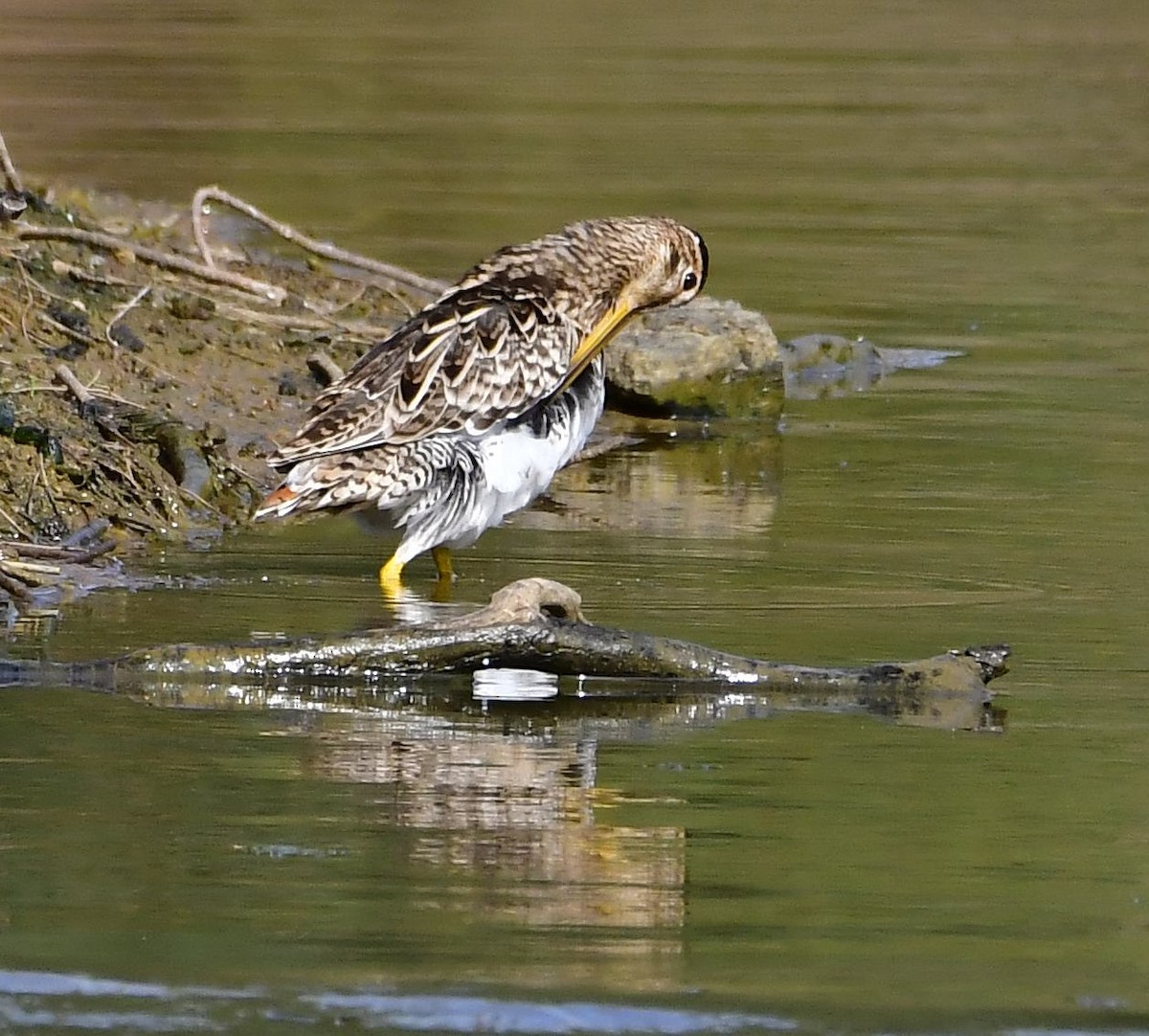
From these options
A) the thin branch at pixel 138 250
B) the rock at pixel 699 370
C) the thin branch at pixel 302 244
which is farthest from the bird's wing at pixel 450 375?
the rock at pixel 699 370

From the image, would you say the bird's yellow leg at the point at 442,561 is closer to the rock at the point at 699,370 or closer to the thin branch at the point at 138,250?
the thin branch at the point at 138,250

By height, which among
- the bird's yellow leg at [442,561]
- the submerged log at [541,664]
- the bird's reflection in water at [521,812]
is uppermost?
the bird's yellow leg at [442,561]

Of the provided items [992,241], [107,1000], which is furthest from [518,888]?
[992,241]

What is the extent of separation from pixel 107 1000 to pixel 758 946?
46.9 inches

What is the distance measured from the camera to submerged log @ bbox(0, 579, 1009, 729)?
698cm

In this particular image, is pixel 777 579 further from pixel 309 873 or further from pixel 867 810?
pixel 309 873

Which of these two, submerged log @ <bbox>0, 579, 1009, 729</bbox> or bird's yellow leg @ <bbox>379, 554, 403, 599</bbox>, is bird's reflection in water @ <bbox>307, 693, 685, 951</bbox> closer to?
submerged log @ <bbox>0, 579, 1009, 729</bbox>

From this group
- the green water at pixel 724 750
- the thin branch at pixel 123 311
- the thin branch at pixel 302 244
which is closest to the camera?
the green water at pixel 724 750

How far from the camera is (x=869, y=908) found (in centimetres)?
536

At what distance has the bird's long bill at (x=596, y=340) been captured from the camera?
9523mm

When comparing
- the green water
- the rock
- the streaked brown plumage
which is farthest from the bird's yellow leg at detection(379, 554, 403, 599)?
the rock

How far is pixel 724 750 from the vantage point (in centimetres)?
658

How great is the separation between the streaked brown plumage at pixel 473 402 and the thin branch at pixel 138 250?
6.66 ft

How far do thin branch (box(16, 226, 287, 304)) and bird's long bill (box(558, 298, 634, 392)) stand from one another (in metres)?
2.30
